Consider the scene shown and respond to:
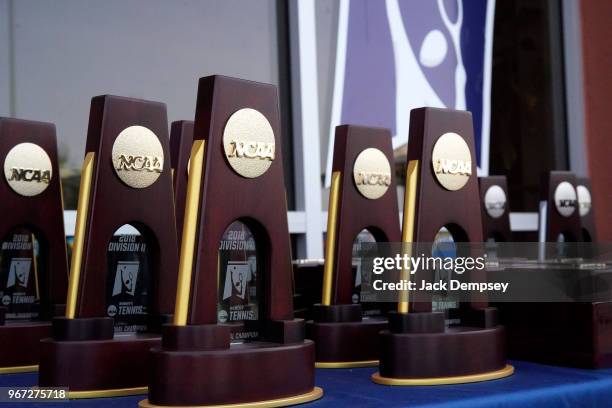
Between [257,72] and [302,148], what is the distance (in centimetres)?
26

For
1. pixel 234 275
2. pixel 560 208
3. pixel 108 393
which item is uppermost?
pixel 560 208

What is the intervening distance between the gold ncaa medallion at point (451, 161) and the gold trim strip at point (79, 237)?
1.27 feet

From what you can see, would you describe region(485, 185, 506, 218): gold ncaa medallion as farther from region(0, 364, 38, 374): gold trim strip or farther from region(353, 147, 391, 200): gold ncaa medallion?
region(0, 364, 38, 374): gold trim strip

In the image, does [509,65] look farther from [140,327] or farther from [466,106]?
[140,327]

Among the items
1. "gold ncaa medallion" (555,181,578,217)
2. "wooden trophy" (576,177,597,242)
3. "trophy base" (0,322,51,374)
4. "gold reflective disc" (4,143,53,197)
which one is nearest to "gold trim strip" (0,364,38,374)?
"trophy base" (0,322,51,374)

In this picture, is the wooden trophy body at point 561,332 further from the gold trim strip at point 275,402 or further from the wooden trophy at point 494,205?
the wooden trophy at point 494,205

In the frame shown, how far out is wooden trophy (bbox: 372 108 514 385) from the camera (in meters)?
0.77

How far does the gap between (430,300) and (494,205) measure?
759 millimetres

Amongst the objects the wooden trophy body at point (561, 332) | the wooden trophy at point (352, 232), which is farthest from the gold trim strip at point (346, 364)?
the wooden trophy body at point (561, 332)

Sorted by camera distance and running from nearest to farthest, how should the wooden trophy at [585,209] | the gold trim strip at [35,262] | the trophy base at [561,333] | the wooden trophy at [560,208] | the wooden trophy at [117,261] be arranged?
1. the wooden trophy at [117,261]
2. the trophy base at [561,333]
3. the gold trim strip at [35,262]
4. the wooden trophy at [560,208]
5. the wooden trophy at [585,209]

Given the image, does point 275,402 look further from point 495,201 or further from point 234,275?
point 495,201

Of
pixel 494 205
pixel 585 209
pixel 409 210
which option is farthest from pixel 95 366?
pixel 585 209

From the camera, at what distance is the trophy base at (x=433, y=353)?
77 centimetres

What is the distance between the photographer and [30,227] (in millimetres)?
956
